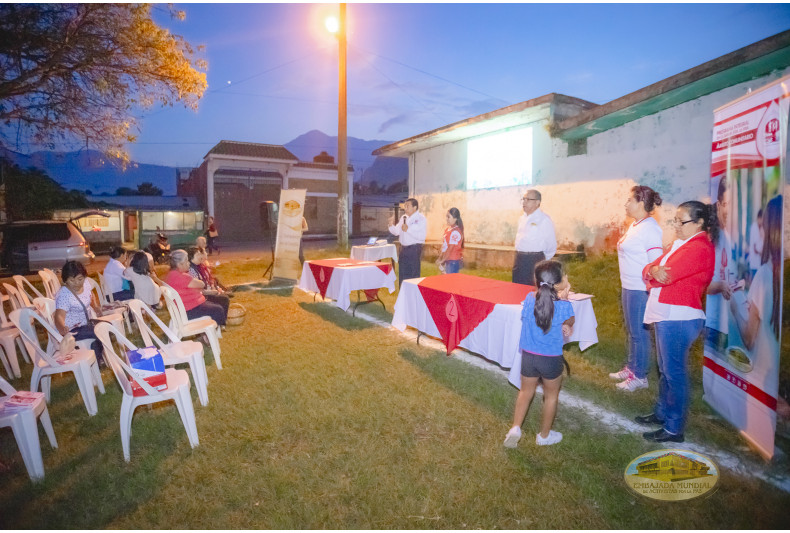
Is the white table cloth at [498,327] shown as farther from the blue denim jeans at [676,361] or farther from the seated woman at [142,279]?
the seated woman at [142,279]

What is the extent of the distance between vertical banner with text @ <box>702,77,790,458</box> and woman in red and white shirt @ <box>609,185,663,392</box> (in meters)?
0.47

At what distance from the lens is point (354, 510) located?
8.26 ft

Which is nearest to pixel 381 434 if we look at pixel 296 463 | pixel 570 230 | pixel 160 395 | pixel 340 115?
pixel 296 463

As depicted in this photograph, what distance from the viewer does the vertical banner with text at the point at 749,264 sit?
8.90 feet

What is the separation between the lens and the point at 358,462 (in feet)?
9.81

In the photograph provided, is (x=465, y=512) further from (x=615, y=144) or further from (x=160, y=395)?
(x=615, y=144)

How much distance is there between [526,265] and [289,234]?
606 centimetres

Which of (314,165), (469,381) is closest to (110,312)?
(469,381)

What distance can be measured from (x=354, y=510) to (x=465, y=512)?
0.68 meters

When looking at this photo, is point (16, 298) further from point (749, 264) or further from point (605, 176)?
point (605, 176)

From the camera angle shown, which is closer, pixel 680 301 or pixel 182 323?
pixel 680 301

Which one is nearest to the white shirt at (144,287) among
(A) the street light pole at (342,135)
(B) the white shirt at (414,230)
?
(B) the white shirt at (414,230)

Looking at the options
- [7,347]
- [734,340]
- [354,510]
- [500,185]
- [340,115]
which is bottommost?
[354,510]

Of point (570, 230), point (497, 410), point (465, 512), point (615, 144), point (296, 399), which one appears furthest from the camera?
point (570, 230)
